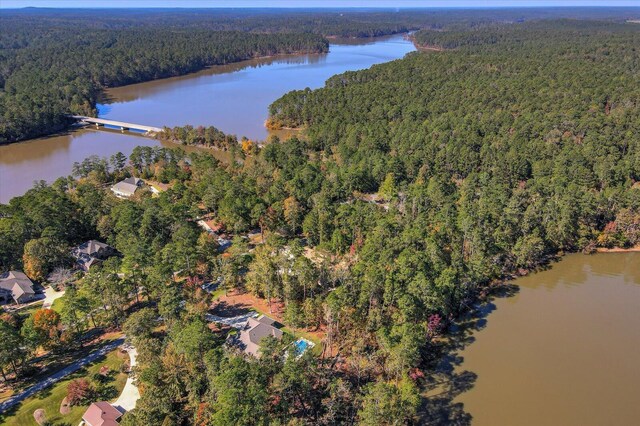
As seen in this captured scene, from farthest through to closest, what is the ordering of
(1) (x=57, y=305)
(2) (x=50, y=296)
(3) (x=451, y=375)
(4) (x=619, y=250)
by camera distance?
(4) (x=619, y=250), (2) (x=50, y=296), (1) (x=57, y=305), (3) (x=451, y=375)

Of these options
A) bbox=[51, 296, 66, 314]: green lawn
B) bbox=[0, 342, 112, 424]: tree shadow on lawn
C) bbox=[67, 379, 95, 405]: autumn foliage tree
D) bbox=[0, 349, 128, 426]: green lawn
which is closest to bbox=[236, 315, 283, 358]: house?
bbox=[0, 349, 128, 426]: green lawn

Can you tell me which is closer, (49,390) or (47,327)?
(49,390)

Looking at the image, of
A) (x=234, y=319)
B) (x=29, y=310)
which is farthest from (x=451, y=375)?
(x=29, y=310)

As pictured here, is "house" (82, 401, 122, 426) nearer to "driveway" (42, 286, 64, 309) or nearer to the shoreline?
"driveway" (42, 286, 64, 309)

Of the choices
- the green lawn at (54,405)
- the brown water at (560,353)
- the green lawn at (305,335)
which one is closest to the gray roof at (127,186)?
the green lawn at (54,405)

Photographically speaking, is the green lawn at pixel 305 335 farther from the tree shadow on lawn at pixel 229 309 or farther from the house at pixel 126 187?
the house at pixel 126 187

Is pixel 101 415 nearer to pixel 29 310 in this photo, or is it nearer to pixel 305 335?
pixel 305 335
